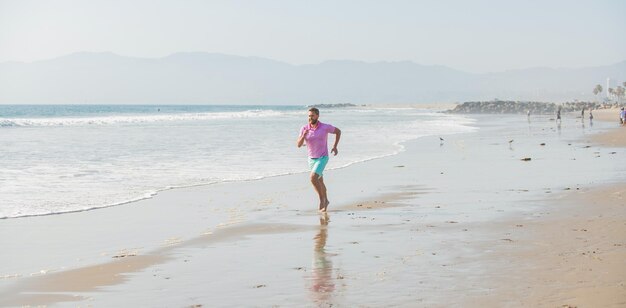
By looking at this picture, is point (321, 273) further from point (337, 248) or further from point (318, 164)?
point (318, 164)

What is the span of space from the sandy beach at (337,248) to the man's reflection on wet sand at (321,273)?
18 mm

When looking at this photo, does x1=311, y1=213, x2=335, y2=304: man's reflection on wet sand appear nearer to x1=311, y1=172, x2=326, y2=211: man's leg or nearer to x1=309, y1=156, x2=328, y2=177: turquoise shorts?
x1=311, y1=172, x2=326, y2=211: man's leg

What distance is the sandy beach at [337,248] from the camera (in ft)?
21.8

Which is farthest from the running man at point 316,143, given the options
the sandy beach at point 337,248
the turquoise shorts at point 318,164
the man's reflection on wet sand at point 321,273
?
the man's reflection on wet sand at point 321,273

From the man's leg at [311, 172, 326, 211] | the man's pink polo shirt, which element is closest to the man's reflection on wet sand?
the man's leg at [311, 172, 326, 211]

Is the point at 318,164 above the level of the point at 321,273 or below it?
above

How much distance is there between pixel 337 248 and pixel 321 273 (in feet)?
4.58

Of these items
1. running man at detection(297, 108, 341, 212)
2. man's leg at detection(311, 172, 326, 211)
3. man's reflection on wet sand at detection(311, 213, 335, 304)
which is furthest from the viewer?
running man at detection(297, 108, 341, 212)

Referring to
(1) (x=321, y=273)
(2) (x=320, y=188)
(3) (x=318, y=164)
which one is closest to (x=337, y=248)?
(1) (x=321, y=273)

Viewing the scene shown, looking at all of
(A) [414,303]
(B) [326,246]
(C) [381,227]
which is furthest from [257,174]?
(A) [414,303]

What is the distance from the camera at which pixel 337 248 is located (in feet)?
29.2

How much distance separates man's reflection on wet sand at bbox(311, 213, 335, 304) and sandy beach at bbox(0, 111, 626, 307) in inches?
0.7

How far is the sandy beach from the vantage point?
21.8ft

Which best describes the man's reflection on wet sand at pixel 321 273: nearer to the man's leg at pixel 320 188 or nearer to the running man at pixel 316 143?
the man's leg at pixel 320 188
